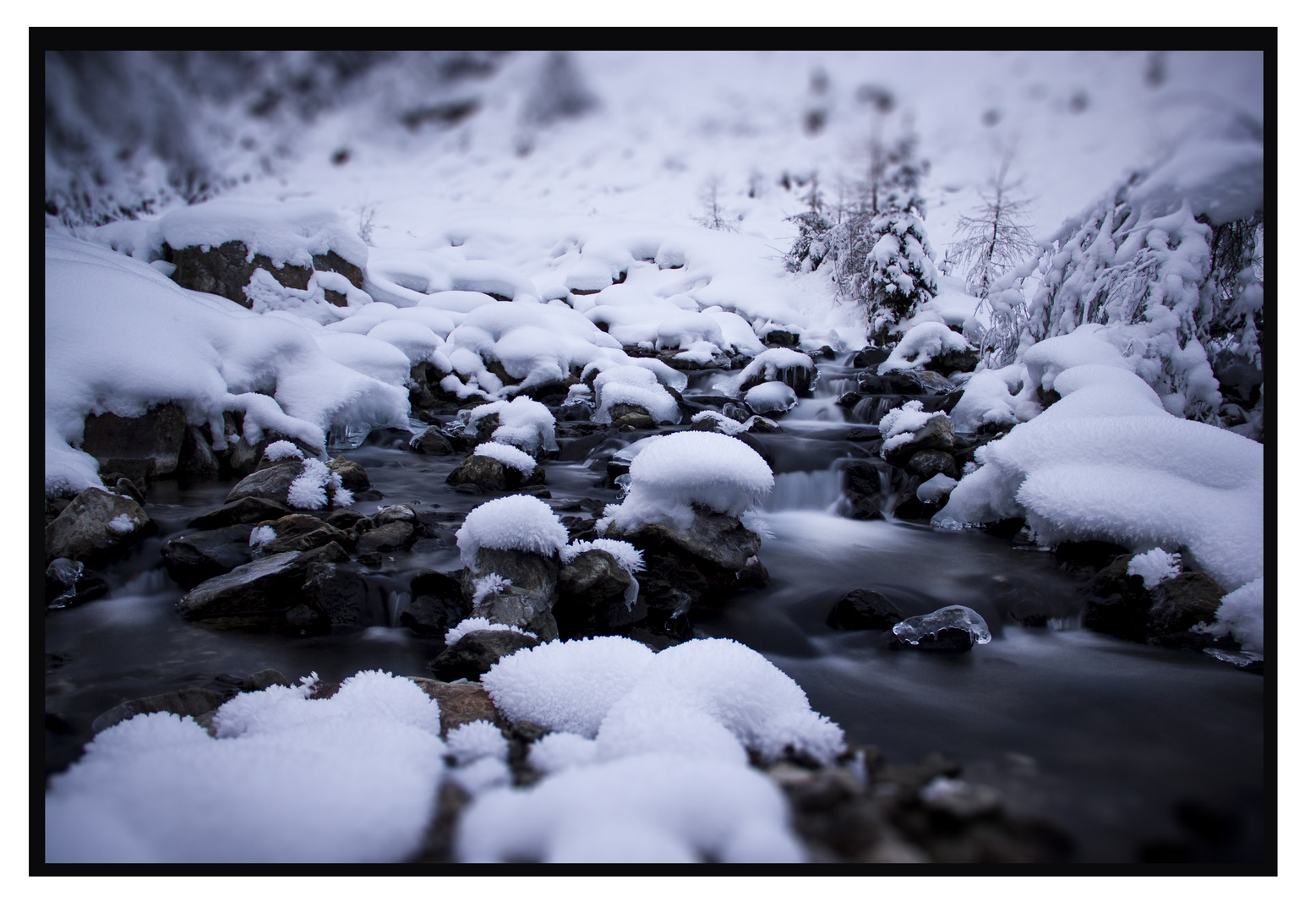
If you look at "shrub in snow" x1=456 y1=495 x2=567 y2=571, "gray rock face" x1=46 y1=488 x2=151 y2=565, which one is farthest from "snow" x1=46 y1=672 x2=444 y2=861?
"gray rock face" x1=46 y1=488 x2=151 y2=565

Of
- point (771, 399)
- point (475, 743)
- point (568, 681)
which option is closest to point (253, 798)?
point (475, 743)

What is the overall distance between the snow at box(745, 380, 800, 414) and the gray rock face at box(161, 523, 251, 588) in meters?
6.43

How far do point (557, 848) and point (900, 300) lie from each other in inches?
508

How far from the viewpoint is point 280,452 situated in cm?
487

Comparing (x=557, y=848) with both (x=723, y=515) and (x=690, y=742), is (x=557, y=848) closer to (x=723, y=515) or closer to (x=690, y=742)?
(x=690, y=742)

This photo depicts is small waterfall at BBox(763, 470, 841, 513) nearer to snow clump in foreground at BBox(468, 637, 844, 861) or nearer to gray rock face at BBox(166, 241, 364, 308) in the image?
snow clump in foreground at BBox(468, 637, 844, 861)

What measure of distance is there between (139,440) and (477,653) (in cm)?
399

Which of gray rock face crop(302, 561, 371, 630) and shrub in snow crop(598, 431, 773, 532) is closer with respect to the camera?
gray rock face crop(302, 561, 371, 630)

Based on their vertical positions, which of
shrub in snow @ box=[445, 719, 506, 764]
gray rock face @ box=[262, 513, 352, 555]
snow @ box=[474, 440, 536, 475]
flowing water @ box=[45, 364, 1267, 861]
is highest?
snow @ box=[474, 440, 536, 475]

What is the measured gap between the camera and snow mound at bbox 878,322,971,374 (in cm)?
994

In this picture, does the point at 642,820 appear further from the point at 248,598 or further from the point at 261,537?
the point at 261,537

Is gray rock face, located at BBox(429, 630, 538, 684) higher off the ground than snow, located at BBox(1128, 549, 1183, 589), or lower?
lower

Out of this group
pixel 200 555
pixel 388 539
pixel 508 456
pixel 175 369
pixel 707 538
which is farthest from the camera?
pixel 508 456

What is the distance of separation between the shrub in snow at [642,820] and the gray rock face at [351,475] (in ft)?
13.3
